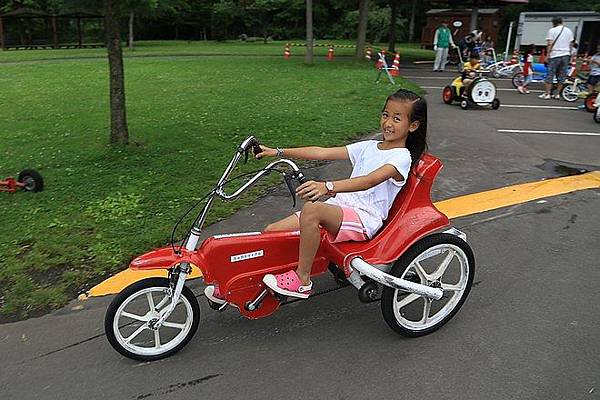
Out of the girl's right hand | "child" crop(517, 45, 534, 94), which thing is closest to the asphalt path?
the girl's right hand

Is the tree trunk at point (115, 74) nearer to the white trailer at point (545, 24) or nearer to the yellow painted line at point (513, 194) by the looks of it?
the yellow painted line at point (513, 194)

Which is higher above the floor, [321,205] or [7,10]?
[7,10]

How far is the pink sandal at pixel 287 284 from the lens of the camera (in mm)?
2979

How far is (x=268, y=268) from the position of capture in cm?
306

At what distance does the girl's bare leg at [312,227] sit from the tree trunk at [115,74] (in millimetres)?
4721

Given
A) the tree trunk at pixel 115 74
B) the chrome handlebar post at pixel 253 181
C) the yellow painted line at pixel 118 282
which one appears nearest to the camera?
the chrome handlebar post at pixel 253 181

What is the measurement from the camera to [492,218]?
504 centimetres

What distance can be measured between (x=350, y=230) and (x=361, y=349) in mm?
729

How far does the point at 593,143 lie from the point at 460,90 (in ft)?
11.2

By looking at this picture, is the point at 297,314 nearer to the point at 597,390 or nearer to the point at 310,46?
the point at 597,390

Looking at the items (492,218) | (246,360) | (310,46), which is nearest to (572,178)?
(492,218)

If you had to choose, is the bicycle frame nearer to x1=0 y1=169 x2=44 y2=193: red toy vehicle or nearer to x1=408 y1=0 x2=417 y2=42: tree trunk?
x1=0 y1=169 x2=44 y2=193: red toy vehicle

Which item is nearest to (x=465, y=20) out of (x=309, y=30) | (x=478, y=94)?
(x=309, y=30)

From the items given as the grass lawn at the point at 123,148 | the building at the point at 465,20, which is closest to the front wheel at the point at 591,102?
the grass lawn at the point at 123,148
